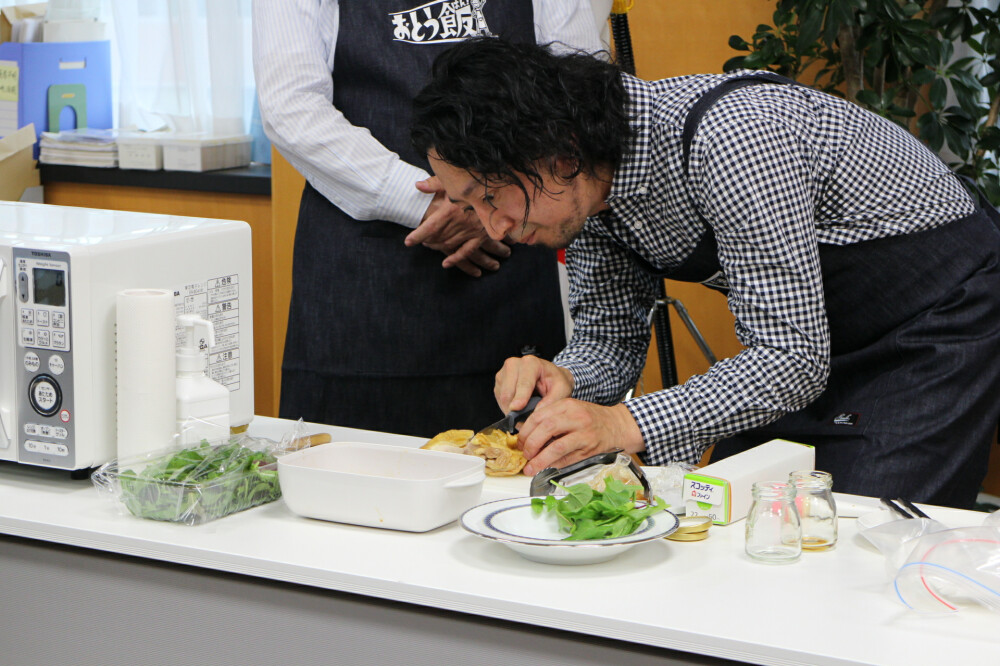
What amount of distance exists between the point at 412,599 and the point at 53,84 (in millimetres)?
3190

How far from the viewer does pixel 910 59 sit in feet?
7.81

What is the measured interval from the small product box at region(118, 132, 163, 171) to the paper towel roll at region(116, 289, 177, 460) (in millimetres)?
2321

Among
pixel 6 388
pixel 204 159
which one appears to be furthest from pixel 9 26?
pixel 6 388

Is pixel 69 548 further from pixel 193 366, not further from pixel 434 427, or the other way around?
pixel 434 427

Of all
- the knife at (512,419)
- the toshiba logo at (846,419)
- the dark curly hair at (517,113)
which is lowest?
the toshiba logo at (846,419)

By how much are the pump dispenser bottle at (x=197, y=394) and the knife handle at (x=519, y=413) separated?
37 cm

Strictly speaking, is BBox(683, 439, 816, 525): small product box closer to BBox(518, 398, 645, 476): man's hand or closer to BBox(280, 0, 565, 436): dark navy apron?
BBox(518, 398, 645, 476): man's hand

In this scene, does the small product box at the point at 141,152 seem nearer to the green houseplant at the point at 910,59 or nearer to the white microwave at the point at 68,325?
the green houseplant at the point at 910,59

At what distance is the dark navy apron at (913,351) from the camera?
5.03 ft

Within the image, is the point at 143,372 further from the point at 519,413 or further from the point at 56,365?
the point at 519,413

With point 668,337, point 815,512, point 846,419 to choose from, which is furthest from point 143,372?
point 668,337

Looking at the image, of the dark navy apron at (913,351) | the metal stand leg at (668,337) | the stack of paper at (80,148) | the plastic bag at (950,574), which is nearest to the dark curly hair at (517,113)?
the dark navy apron at (913,351)

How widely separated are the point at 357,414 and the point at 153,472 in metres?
0.86

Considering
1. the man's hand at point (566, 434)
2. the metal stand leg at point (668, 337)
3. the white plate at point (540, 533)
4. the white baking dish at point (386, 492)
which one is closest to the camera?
the white plate at point (540, 533)
